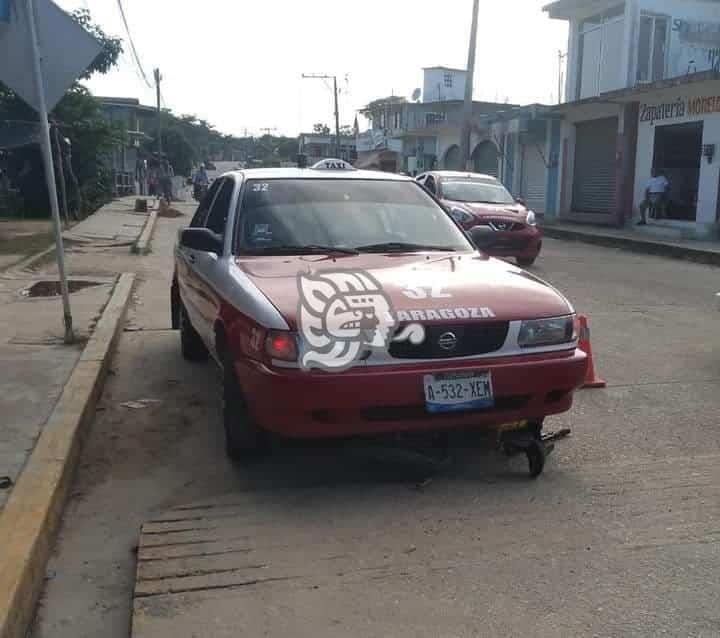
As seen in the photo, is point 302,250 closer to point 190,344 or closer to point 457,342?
point 457,342

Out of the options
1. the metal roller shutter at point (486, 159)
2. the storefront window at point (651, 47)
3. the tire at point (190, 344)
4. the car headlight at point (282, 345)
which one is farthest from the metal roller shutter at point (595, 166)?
the car headlight at point (282, 345)

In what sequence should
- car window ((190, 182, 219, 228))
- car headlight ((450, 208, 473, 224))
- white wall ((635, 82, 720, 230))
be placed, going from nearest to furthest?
car window ((190, 182, 219, 228))
car headlight ((450, 208, 473, 224))
white wall ((635, 82, 720, 230))

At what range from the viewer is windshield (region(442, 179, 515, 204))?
13.7 meters

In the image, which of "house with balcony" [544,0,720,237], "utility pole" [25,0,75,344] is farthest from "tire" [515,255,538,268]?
"utility pole" [25,0,75,344]

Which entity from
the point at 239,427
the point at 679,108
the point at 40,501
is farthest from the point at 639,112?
the point at 40,501

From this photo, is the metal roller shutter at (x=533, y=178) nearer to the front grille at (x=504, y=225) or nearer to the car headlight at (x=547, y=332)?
the front grille at (x=504, y=225)

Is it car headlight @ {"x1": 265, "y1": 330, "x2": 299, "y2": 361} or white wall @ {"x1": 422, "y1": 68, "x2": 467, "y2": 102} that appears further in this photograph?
white wall @ {"x1": 422, "y1": 68, "x2": 467, "y2": 102}

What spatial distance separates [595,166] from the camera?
2533cm

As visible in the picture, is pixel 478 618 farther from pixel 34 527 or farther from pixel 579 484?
pixel 34 527

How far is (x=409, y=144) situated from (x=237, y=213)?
43185 millimetres

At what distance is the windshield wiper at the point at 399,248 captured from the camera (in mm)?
4762

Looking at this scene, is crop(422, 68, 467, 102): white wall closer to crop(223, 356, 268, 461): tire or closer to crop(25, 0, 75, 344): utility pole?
crop(25, 0, 75, 344): utility pole

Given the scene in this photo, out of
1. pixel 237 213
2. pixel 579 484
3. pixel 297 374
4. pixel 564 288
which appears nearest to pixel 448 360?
pixel 297 374

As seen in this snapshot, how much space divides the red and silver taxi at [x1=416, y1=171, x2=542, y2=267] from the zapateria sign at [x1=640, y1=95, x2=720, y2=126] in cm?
812
